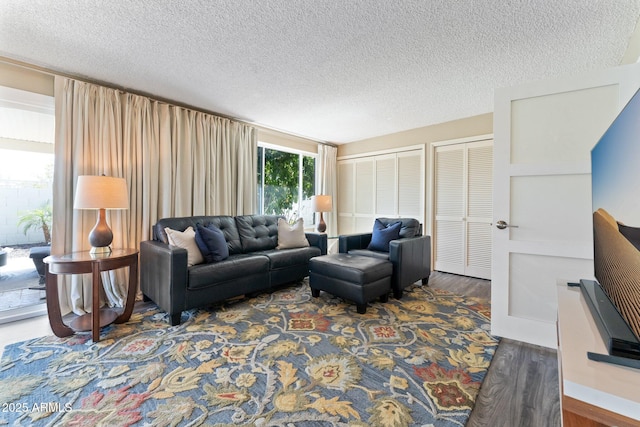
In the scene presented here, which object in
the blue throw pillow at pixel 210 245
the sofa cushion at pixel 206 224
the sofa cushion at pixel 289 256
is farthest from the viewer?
the sofa cushion at pixel 289 256

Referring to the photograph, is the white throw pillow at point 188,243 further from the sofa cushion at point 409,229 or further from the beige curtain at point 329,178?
the beige curtain at point 329,178

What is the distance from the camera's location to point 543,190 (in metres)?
1.96

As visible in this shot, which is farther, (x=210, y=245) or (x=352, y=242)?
(x=352, y=242)

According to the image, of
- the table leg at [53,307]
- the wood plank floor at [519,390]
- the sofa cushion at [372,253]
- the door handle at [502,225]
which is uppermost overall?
the door handle at [502,225]

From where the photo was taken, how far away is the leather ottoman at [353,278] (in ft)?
8.38

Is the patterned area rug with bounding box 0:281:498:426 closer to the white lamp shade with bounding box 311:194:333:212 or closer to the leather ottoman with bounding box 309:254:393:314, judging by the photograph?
the leather ottoman with bounding box 309:254:393:314

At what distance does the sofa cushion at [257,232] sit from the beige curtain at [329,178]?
177cm

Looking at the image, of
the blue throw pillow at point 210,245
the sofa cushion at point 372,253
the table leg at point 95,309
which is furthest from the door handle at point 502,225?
the table leg at point 95,309

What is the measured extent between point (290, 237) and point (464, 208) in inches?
102

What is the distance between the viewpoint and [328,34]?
1.98 m

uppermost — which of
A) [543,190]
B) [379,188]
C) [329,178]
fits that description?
[329,178]

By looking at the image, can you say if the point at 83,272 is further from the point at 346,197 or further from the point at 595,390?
the point at 346,197

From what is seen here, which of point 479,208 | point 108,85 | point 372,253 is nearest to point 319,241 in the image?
point 372,253

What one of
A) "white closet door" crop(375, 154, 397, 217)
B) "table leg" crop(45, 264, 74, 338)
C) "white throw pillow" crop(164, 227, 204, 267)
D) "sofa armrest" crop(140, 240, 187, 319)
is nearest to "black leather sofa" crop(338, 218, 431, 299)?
"white closet door" crop(375, 154, 397, 217)
